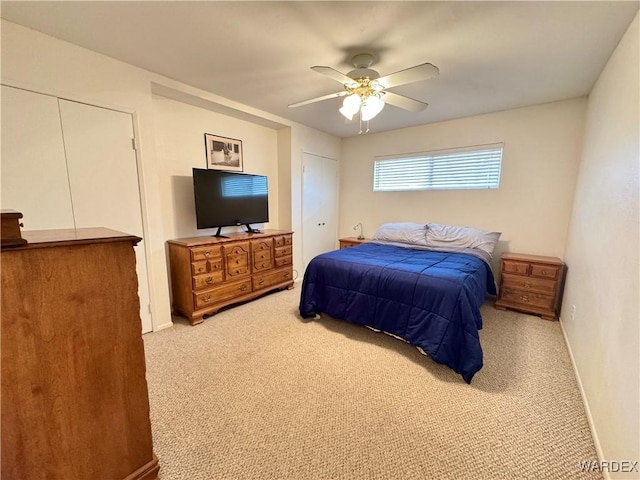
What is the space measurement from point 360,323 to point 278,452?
1.31 meters

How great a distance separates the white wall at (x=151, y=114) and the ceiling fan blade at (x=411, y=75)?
1910 mm

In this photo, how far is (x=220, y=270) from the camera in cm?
293

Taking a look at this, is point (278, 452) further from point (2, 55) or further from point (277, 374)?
point (2, 55)

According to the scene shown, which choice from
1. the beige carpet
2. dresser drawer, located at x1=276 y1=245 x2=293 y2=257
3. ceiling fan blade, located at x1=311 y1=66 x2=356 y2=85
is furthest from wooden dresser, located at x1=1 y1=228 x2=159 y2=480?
dresser drawer, located at x1=276 y1=245 x2=293 y2=257

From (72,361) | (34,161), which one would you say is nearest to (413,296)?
(72,361)

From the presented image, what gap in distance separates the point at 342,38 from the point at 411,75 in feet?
1.79

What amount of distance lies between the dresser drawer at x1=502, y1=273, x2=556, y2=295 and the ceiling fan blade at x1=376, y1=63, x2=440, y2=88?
2437 mm

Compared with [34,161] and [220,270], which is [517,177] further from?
[34,161]

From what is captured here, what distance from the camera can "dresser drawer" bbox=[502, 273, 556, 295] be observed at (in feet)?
9.38

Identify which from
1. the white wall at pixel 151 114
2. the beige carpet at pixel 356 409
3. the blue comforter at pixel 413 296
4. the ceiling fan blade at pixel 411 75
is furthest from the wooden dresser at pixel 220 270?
the ceiling fan blade at pixel 411 75

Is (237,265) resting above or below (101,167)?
below

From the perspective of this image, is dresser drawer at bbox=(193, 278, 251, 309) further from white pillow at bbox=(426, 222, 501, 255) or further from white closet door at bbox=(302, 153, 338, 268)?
white pillow at bbox=(426, 222, 501, 255)

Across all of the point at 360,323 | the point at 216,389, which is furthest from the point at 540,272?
the point at 216,389

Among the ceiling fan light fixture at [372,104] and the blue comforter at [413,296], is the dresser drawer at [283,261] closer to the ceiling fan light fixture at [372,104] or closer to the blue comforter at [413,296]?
the blue comforter at [413,296]
